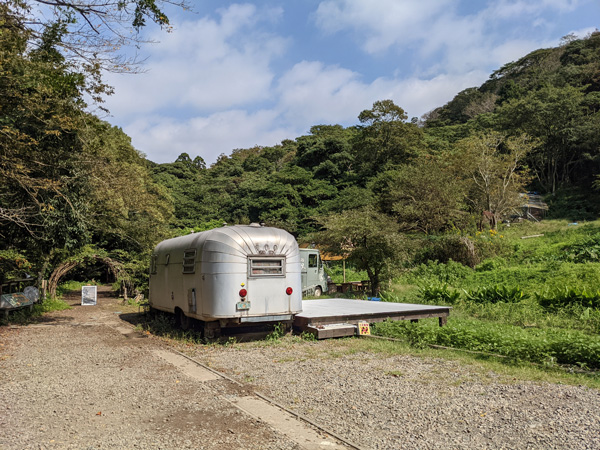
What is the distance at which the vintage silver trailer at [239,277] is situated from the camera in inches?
393

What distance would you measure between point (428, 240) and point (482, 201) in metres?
11.3

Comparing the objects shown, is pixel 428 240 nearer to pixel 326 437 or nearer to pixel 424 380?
pixel 424 380

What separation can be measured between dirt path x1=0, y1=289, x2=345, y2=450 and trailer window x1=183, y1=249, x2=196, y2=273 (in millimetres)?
1847

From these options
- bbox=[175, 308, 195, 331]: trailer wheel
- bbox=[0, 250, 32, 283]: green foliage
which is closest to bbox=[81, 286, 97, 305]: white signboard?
bbox=[0, 250, 32, 283]: green foliage

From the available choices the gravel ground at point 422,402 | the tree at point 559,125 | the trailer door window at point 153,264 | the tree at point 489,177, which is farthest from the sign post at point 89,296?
the tree at point 559,125

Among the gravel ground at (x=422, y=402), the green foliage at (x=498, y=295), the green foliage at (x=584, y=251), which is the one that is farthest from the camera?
the green foliage at (x=584, y=251)

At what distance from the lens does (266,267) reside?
34.4 ft

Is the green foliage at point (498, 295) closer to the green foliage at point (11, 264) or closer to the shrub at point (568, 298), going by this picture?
the shrub at point (568, 298)

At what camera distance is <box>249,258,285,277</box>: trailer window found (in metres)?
10.3

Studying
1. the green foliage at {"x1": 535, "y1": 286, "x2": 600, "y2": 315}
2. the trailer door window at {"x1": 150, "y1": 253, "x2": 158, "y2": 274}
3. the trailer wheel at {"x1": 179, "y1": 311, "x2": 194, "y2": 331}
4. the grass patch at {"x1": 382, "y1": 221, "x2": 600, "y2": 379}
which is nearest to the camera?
the grass patch at {"x1": 382, "y1": 221, "x2": 600, "y2": 379}

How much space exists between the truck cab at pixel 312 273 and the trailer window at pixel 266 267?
9.44 m

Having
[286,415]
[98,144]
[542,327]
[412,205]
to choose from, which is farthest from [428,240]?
[286,415]

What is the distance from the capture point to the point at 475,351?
28.3 ft

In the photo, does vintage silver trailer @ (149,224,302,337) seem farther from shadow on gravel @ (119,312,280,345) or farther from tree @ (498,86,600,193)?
tree @ (498,86,600,193)
